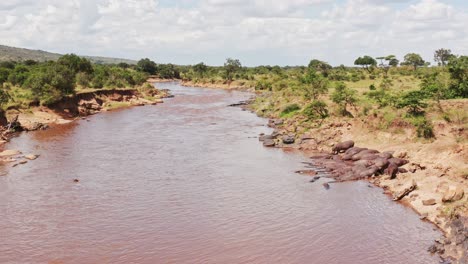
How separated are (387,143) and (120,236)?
22701 mm

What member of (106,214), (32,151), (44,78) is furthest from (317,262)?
(44,78)

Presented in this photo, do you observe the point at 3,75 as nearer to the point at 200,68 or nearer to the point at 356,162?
the point at 356,162

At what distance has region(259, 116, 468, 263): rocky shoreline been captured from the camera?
65.2 feet

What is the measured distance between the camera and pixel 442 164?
28.2 metres

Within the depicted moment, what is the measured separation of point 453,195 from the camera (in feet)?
75.3

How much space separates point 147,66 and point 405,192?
436 ft

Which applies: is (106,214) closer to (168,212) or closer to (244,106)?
(168,212)

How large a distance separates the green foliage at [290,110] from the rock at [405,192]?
91.9 feet

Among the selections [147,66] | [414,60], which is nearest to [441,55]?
[414,60]

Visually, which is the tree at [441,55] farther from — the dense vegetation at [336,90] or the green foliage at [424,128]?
the green foliage at [424,128]

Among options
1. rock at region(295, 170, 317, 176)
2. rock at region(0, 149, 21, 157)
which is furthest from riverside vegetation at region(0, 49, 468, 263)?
rock at region(0, 149, 21, 157)

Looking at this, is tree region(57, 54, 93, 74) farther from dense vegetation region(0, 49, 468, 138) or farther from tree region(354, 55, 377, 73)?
tree region(354, 55, 377, 73)

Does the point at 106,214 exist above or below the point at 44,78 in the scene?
below

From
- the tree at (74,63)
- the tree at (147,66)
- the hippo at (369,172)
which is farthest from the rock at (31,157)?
the tree at (147,66)
